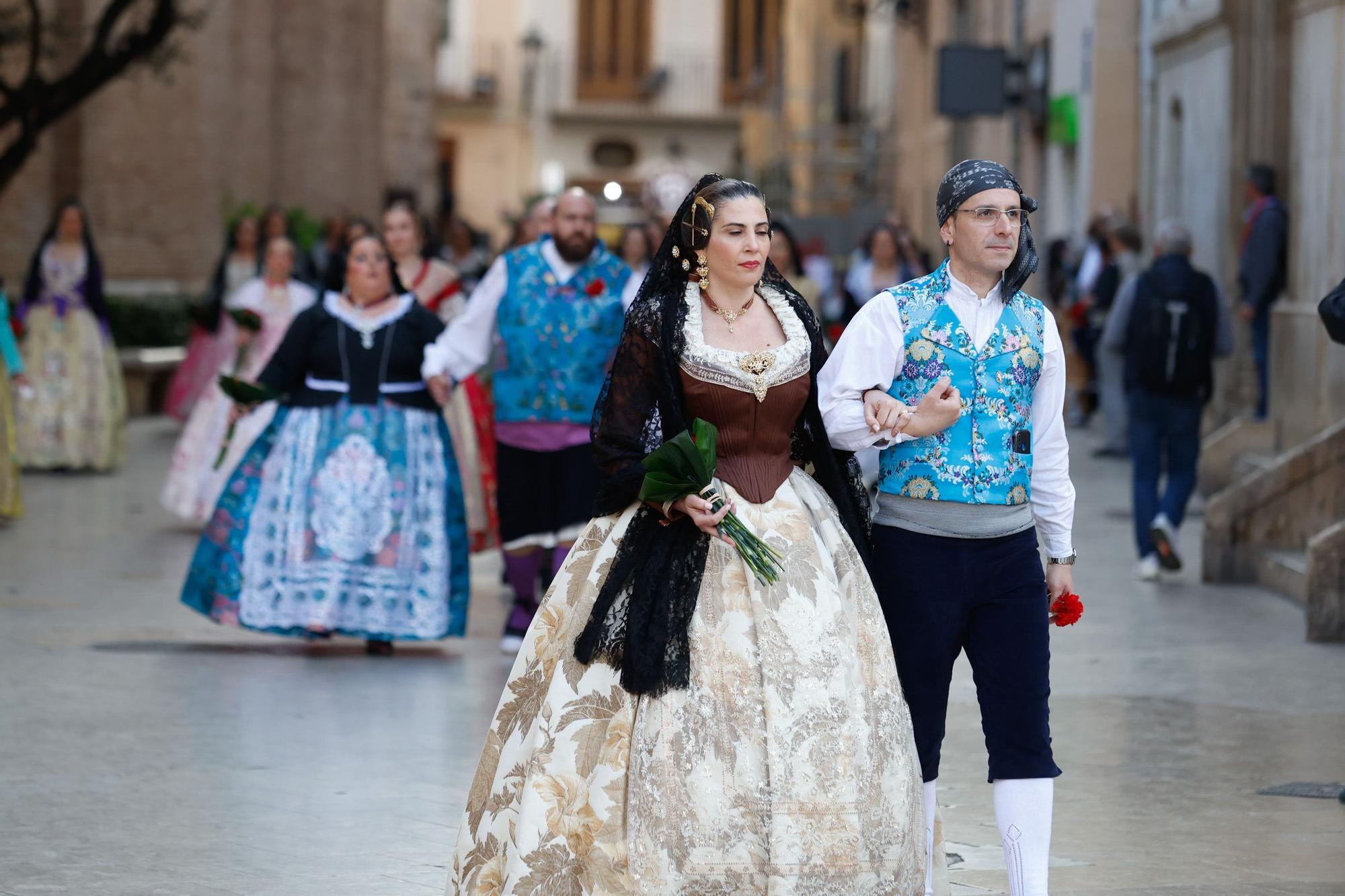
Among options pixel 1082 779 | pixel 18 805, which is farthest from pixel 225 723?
pixel 1082 779

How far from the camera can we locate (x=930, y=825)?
17.4ft

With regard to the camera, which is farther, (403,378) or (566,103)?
(566,103)

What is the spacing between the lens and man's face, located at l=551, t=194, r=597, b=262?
933 cm

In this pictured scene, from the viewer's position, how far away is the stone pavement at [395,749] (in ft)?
19.9

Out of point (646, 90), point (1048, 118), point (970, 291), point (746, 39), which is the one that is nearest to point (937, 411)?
point (970, 291)

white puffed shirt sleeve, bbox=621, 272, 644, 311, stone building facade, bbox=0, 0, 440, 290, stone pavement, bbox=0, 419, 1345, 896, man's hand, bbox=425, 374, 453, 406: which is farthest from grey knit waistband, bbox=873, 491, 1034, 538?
stone building facade, bbox=0, 0, 440, 290

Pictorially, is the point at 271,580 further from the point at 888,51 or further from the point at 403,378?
the point at 888,51

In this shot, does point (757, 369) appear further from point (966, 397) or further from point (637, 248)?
point (637, 248)

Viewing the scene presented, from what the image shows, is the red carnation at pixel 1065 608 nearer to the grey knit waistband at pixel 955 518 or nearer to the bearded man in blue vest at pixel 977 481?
the bearded man in blue vest at pixel 977 481

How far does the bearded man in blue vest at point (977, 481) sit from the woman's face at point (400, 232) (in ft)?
19.8

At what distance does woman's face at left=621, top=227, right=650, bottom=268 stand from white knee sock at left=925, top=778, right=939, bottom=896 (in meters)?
8.21

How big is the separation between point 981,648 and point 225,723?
358 cm

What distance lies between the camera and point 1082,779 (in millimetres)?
7262

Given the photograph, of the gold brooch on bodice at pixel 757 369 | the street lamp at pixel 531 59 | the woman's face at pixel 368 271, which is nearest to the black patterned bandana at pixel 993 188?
the gold brooch on bodice at pixel 757 369
